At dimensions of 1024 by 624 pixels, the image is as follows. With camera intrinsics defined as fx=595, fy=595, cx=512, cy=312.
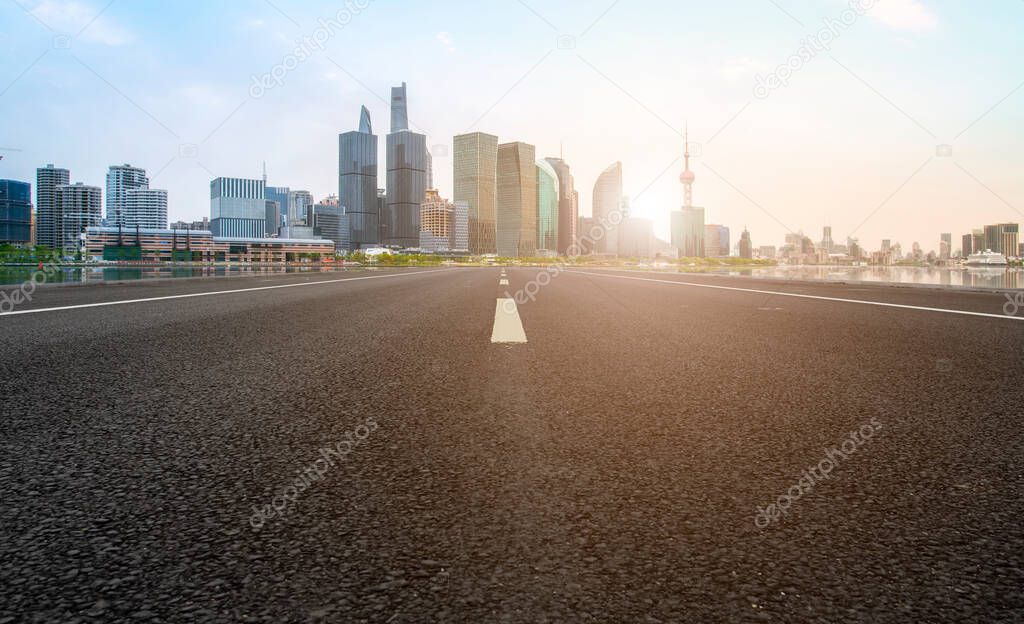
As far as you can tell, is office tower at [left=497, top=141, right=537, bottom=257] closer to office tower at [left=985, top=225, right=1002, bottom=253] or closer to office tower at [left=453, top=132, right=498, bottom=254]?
office tower at [left=453, top=132, right=498, bottom=254]

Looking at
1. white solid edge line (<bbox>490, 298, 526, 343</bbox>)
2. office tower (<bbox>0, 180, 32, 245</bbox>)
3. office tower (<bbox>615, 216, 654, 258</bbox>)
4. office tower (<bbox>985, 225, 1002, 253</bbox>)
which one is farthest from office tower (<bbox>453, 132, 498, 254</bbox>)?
white solid edge line (<bbox>490, 298, 526, 343</bbox>)

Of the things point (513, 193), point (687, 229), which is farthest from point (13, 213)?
point (687, 229)

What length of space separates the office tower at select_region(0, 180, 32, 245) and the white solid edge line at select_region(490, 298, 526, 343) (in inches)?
9540

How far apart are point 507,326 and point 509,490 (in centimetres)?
395

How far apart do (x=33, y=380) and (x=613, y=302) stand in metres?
7.08

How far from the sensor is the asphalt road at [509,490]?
3.54ft

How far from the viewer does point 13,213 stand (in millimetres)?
193625

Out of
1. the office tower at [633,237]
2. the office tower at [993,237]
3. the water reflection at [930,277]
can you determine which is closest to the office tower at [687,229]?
the office tower at [633,237]

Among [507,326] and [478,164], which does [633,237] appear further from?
[507,326]

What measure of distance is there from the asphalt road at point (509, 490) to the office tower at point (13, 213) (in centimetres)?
24538

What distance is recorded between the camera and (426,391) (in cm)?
280

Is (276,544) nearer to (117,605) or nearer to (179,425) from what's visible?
(117,605)

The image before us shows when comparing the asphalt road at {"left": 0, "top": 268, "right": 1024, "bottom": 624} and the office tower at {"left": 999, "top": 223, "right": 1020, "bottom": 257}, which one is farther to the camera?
the office tower at {"left": 999, "top": 223, "right": 1020, "bottom": 257}

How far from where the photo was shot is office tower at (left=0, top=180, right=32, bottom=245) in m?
190
